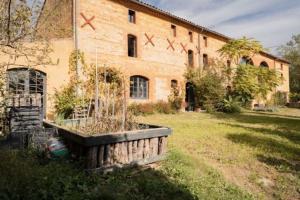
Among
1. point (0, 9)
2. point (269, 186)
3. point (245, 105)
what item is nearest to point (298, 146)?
point (269, 186)

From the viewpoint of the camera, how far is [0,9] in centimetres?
458

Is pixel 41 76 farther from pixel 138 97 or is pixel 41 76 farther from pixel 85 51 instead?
pixel 138 97

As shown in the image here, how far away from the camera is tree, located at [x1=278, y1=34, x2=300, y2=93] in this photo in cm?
4112

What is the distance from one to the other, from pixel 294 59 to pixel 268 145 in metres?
41.5

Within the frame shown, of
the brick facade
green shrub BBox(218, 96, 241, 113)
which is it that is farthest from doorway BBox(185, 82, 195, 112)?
green shrub BBox(218, 96, 241, 113)

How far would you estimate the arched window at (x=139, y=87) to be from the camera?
16.0 m

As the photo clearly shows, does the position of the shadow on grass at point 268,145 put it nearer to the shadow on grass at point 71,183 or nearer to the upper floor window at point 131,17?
the shadow on grass at point 71,183

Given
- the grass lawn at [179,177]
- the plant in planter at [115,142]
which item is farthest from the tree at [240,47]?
the plant in planter at [115,142]

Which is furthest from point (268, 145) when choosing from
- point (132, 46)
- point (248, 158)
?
point (132, 46)

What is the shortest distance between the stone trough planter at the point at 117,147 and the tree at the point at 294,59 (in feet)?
134

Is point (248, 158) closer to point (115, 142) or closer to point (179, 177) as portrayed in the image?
point (179, 177)

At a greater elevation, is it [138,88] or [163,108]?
[138,88]

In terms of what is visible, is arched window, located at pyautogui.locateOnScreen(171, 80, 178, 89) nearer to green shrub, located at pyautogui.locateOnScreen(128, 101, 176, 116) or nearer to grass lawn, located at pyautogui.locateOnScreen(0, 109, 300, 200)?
green shrub, located at pyautogui.locateOnScreen(128, 101, 176, 116)

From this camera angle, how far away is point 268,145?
762 cm
